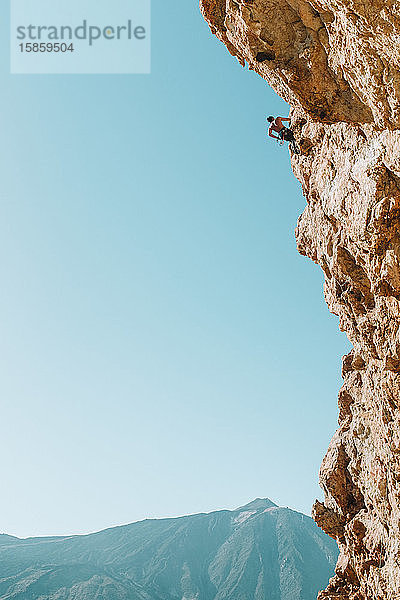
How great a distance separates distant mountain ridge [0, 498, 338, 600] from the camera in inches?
5497

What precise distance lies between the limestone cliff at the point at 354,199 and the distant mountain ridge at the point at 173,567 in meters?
135

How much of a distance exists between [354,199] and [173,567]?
190 meters

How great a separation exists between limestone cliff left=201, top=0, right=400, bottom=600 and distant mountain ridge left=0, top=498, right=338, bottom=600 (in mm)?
135329

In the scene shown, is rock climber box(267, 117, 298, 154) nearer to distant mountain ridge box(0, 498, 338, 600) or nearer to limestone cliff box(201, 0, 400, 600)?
limestone cliff box(201, 0, 400, 600)

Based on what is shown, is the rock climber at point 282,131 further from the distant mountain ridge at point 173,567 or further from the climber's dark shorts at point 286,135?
the distant mountain ridge at point 173,567

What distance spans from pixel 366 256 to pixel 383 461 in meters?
7.95

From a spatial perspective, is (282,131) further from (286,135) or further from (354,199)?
(354,199)

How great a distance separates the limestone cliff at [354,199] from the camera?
13844mm

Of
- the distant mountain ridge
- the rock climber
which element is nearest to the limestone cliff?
the rock climber

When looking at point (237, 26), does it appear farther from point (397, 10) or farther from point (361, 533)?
point (361, 533)

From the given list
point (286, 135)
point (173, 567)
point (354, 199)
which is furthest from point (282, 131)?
point (173, 567)

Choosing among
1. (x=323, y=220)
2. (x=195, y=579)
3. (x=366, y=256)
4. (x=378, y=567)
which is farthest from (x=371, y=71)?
(x=195, y=579)

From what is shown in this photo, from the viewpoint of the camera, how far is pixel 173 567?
6993 inches

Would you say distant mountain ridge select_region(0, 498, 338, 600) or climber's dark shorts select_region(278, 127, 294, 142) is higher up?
climber's dark shorts select_region(278, 127, 294, 142)
